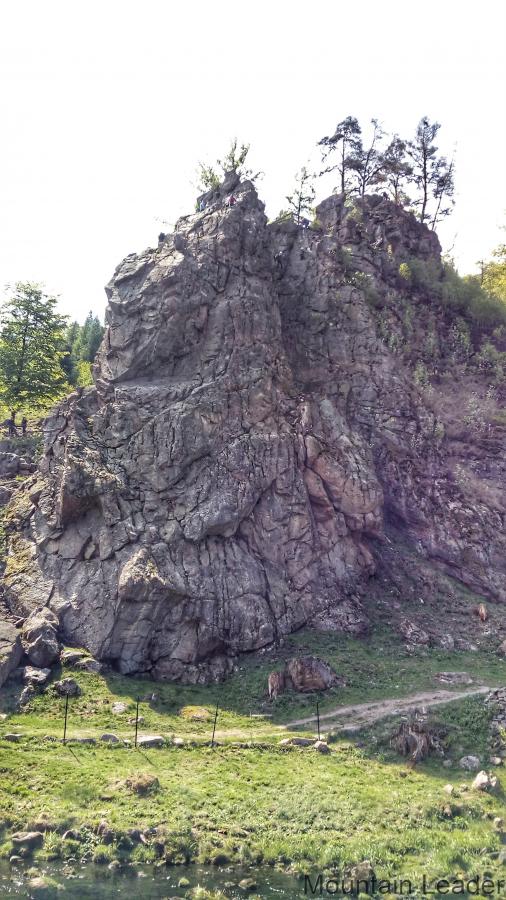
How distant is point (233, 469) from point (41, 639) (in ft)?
50.4

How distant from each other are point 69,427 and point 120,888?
29221mm

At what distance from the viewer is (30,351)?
56.0m

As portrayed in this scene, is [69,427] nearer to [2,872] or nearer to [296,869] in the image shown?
[2,872]

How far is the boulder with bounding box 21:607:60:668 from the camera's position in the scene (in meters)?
34.4

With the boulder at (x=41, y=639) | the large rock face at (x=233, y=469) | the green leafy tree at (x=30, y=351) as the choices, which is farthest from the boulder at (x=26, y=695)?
the green leafy tree at (x=30, y=351)

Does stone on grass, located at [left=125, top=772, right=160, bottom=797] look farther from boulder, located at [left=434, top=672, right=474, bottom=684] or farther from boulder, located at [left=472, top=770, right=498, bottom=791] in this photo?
boulder, located at [left=434, top=672, right=474, bottom=684]

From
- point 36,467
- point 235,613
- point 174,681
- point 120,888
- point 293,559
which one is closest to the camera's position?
point 120,888

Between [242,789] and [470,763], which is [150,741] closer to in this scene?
[242,789]

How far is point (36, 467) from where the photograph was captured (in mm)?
48875

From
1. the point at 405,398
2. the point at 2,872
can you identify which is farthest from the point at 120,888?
the point at 405,398

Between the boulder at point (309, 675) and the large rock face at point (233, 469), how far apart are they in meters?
3.28

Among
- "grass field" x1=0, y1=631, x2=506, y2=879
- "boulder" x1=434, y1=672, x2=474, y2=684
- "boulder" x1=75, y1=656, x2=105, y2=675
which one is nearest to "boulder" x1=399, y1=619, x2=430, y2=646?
"boulder" x1=434, y1=672, x2=474, y2=684

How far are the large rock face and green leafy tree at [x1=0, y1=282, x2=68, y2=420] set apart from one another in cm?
1064

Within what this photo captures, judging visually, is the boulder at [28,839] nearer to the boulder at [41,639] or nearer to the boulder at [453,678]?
the boulder at [41,639]
